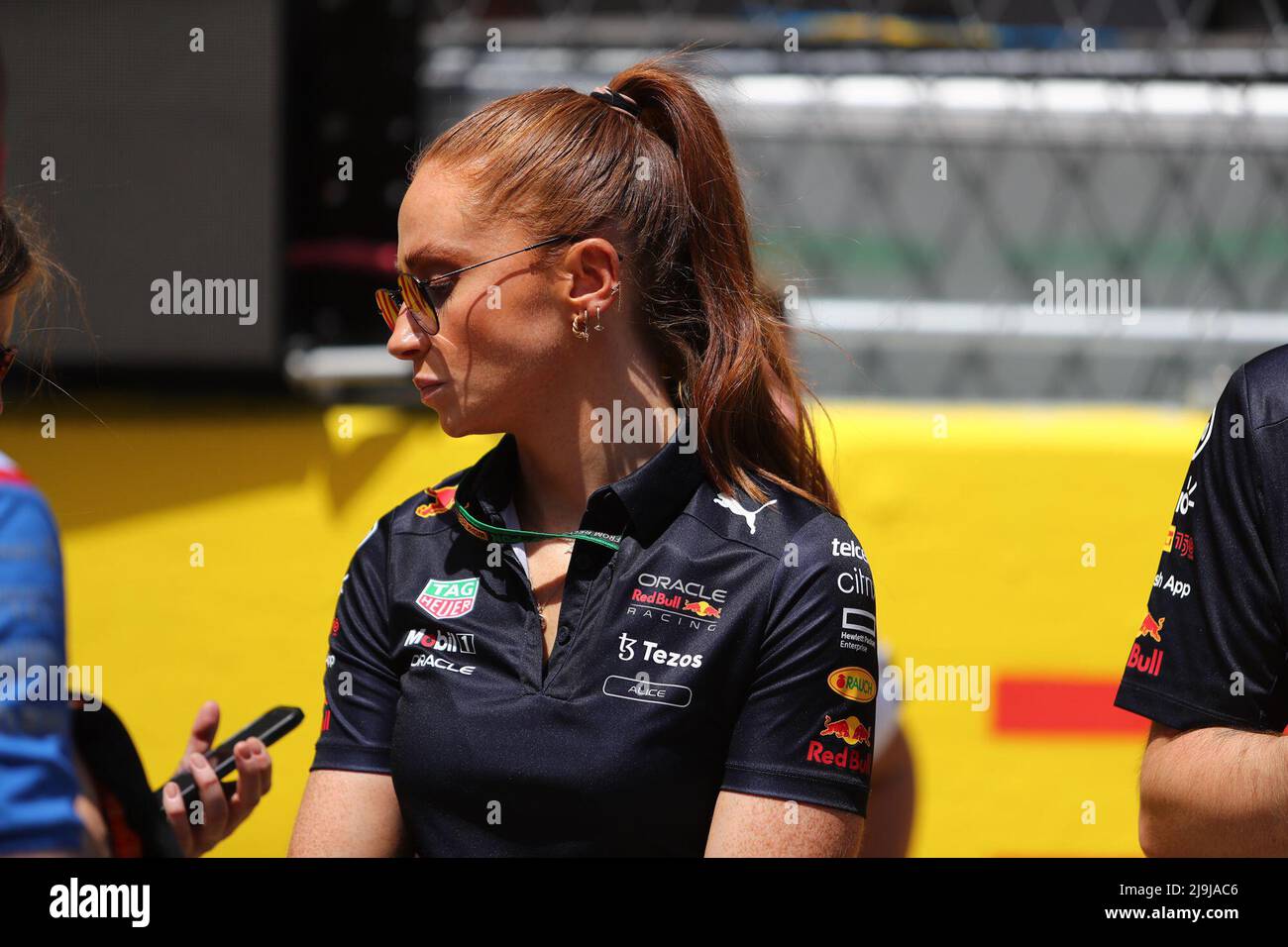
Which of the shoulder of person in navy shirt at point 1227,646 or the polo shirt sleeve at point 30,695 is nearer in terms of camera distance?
the polo shirt sleeve at point 30,695

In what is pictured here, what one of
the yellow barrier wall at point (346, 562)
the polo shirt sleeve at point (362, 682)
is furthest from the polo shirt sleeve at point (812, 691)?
the yellow barrier wall at point (346, 562)

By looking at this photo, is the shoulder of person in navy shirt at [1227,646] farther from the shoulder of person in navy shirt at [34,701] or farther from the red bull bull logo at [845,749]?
the shoulder of person in navy shirt at [34,701]

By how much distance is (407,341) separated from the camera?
1.73m

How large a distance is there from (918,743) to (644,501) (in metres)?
1.53

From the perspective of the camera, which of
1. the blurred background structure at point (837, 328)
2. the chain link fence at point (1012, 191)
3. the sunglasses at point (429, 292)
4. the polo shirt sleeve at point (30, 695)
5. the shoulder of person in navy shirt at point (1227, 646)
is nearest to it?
the polo shirt sleeve at point (30, 695)

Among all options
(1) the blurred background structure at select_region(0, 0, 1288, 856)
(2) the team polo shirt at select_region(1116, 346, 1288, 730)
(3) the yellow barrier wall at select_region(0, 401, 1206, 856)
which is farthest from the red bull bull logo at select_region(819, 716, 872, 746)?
(3) the yellow barrier wall at select_region(0, 401, 1206, 856)

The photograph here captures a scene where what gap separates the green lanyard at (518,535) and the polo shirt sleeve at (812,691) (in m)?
0.22

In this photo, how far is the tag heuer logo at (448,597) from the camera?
1701 millimetres

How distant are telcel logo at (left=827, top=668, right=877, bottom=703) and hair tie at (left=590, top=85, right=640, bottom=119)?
776 millimetres

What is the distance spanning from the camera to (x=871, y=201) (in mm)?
3486

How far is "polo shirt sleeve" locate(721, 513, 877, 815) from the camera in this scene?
5.14ft

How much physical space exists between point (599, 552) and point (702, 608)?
0.52ft

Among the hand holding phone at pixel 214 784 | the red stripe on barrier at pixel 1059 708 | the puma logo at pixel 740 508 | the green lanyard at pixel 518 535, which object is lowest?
the red stripe on barrier at pixel 1059 708

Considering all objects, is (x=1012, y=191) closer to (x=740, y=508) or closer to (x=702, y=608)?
(x=740, y=508)
